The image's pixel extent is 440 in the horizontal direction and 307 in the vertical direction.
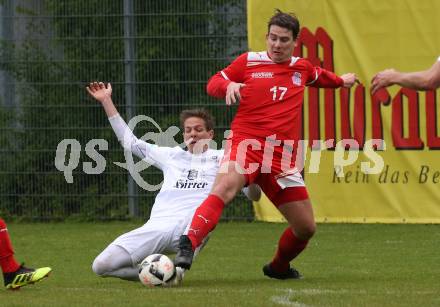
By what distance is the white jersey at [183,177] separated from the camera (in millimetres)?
8992

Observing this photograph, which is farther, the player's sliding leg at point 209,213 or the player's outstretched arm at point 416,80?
the player's sliding leg at point 209,213

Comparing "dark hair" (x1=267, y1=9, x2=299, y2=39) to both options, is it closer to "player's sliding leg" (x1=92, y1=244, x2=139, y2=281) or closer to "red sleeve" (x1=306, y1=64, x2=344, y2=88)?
"red sleeve" (x1=306, y1=64, x2=344, y2=88)

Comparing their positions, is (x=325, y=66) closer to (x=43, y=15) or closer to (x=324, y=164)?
(x=324, y=164)

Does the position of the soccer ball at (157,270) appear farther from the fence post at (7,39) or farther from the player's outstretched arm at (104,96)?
the fence post at (7,39)

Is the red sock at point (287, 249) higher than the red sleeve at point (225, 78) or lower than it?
lower

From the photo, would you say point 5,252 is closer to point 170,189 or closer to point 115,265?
point 115,265

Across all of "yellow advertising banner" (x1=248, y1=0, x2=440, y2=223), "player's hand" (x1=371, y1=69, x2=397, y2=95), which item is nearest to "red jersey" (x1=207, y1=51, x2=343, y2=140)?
"player's hand" (x1=371, y1=69, x2=397, y2=95)

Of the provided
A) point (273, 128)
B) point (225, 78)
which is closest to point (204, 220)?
point (273, 128)

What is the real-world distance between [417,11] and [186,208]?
684 cm

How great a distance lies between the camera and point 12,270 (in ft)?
26.3

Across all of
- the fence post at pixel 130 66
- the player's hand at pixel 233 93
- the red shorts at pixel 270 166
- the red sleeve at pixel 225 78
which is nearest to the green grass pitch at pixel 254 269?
the fence post at pixel 130 66

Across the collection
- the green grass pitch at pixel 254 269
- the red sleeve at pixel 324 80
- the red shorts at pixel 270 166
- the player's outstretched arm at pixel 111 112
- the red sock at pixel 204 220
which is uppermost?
the red sleeve at pixel 324 80

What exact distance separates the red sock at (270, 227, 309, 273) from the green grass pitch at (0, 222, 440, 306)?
20 centimetres

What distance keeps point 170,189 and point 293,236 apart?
1044mm
